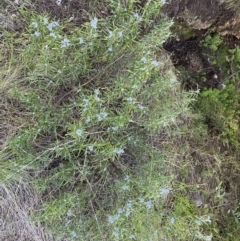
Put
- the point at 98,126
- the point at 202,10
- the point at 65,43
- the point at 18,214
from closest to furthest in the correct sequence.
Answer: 1. the point at 65,43
2. the point at 98,126
3. the point at 18,214
4. the point at 202,10

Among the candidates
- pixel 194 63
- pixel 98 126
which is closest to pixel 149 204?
pixel 98 126

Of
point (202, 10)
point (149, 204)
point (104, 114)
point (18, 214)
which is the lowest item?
point (18, 214)

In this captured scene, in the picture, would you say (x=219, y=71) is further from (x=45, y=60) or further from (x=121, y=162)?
(x=45, y=60)

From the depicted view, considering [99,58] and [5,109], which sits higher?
[99,58]

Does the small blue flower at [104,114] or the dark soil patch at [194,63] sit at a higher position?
the dark soil patch at [194,63]

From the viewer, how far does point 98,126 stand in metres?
1.92

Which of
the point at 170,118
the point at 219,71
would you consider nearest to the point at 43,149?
the point at 170,118

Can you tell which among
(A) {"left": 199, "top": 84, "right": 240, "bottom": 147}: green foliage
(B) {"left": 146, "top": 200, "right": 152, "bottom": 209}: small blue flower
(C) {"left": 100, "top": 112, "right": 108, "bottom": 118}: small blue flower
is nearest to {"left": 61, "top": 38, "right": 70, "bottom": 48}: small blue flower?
(C) {"left": 100, "top": 112, "right": 108, "bottom": 118}: small blue flower

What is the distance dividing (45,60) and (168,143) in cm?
96

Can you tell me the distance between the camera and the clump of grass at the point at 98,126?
1767 millimetres

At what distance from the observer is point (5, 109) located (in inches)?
83.8

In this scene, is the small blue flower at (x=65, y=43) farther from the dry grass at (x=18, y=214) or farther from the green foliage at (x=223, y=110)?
the green foliage at (x=223, y=110)

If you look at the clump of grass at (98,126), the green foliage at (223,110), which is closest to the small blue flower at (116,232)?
the clump of grass at (98,126)

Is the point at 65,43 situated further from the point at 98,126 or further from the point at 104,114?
the point at 98,126
